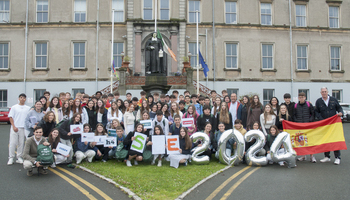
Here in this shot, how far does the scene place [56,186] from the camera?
21.6 feet

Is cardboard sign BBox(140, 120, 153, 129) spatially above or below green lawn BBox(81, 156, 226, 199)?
above

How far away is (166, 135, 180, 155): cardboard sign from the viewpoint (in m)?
8.62

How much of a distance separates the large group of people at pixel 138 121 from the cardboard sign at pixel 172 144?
15 cm

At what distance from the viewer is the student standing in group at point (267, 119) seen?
945cm

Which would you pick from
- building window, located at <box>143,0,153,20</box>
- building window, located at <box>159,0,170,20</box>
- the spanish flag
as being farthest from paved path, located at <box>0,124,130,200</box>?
building window, located at <box>159,0,170,20</box>

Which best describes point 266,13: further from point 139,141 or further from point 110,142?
point 110,142

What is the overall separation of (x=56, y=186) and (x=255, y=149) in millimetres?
5553

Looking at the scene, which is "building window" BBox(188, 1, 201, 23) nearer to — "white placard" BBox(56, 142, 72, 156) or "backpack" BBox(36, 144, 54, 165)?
"white placard" BBox(56, 142, 72, 156)

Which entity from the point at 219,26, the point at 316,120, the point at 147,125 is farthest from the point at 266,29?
the point at 147,125

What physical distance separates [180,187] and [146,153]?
107 inches

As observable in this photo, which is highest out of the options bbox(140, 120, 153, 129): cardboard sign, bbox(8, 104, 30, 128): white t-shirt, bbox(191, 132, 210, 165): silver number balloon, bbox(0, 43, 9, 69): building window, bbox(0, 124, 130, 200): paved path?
bbox(0, 43, 9, 69): building window

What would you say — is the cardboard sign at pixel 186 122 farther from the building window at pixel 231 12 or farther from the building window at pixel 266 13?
the building window at pixel 266 13

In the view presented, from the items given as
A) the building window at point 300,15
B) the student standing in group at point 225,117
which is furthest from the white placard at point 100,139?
the building window at point 300,15

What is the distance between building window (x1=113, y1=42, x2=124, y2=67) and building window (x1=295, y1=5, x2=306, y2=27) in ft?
58.0
